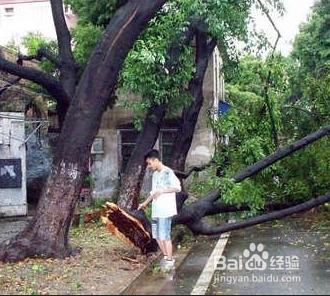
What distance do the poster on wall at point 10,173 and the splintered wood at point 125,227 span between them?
7.52m

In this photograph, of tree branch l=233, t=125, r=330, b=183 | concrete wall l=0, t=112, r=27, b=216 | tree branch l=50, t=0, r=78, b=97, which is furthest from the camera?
concrete wall l=0, t=112, r=27, b=216

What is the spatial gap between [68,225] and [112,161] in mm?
9301

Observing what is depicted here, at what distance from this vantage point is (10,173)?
53.1 ft

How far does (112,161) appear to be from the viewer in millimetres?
18672

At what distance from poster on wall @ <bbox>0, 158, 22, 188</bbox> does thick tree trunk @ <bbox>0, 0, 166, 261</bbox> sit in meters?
7.03

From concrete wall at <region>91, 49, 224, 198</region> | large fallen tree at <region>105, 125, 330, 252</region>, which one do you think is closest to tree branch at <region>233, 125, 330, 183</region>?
large fallen tree at <region>105, 125, 330, 252</region>

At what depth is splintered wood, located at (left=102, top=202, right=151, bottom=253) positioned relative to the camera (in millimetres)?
9078

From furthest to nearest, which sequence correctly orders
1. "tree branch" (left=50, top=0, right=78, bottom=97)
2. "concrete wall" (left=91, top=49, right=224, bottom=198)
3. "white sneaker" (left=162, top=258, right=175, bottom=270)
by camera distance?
"concrete wall" (left=91, top=49, right=224, bottom=198)
"tree branch" (left=50, top=0, right=78, bottom=97)
"white sneaker" (left=162, top=258, right=175, bottom=270)

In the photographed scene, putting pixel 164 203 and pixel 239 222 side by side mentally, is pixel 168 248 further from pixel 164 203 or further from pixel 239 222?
pixel 239 222

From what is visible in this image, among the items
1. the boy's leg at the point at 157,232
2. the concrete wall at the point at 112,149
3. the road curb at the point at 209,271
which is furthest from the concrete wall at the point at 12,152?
the boy's leg at the point at 157,232

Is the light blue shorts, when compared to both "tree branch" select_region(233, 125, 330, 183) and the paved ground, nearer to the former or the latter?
the paved ground

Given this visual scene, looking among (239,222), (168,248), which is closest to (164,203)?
(168,248)

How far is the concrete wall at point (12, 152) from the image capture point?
1608 centimetres

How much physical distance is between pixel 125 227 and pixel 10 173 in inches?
308
